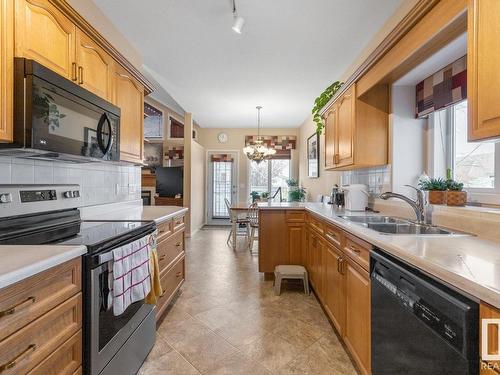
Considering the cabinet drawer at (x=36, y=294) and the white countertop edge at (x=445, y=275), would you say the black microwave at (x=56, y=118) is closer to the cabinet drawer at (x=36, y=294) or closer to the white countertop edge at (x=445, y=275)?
the cabinet drawer at (x=36, y=294)

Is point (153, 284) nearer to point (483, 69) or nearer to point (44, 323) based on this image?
point (44, 323)

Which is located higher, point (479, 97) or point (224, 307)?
point (479, 97)

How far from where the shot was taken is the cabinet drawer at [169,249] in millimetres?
2117

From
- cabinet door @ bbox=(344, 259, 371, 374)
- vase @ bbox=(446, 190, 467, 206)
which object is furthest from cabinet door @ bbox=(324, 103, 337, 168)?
cabinet door @ bbox=(344, 259, 371, 374)

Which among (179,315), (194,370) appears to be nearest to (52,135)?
(194,370)

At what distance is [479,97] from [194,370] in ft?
6.79

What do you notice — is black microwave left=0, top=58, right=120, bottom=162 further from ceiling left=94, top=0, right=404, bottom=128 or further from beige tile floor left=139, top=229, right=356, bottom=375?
beige tile floor left=139, top=229, right=356, bottom=375

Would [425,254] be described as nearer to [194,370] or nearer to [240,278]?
[194,370]

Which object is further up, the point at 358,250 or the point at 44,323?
the point at 358,250

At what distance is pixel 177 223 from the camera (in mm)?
2559

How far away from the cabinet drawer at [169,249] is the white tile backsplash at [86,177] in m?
0.71

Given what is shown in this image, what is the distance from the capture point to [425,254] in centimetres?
101

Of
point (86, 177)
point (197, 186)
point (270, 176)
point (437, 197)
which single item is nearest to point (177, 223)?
point (86, 177)

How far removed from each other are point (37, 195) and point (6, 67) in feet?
2.15
